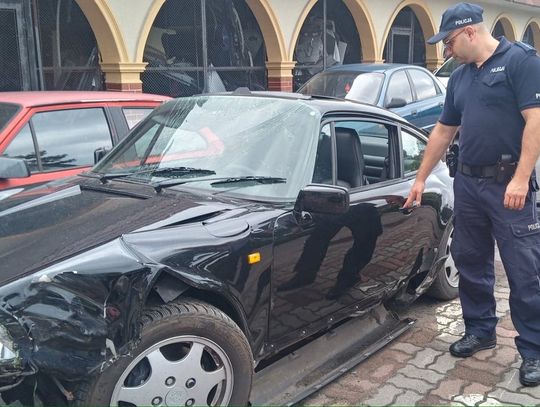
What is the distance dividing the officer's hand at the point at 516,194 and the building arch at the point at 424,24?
11.9 meters

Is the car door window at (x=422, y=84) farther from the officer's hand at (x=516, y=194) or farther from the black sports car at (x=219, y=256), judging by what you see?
the officer's hand at (x=516, y=194)

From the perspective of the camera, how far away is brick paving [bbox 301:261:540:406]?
3131 mm

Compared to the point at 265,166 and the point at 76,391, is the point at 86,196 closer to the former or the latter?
the point at 265,166

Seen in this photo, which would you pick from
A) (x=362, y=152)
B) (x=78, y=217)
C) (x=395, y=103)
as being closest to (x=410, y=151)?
(x=362, y=152)

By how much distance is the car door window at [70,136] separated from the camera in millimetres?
4492

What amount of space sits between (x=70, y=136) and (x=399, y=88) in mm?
5815

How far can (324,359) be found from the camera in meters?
3.43

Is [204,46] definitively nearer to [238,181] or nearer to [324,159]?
[324,159]

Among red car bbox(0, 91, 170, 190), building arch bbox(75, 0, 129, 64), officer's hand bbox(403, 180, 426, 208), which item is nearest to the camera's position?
officer's hand bbox(403, 180, 426, 208)

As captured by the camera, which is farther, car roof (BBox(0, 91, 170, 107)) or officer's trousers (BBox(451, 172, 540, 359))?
car roof (BBox(0, 91, 170, 107))

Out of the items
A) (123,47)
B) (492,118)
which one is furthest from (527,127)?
(123,47)

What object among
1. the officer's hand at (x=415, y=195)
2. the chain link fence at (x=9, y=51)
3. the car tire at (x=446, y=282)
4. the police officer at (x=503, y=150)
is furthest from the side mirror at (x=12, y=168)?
the chain link fence at (x=9, y=51)

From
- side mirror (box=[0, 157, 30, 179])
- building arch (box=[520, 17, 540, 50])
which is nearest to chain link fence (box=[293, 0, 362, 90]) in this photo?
side mirror (box=[0, 157, 30, 179])

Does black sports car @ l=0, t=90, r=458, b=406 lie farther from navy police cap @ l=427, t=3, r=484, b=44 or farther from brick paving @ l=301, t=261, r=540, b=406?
navy police cap @ l=427, t=3, r=484, b=44
